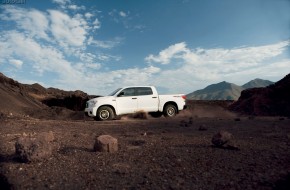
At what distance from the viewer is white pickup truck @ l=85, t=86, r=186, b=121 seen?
49.7ft

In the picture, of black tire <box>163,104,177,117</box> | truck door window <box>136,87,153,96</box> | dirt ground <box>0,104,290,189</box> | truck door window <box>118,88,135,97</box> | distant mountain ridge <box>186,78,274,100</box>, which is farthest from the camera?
distant mountain ridge <box>186,78,274,100</box>

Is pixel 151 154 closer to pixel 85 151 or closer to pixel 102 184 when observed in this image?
pixel 85 151

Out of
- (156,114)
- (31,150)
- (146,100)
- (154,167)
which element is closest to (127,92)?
(146,100)

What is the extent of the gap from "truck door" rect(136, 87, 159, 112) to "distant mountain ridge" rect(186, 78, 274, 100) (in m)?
89.4

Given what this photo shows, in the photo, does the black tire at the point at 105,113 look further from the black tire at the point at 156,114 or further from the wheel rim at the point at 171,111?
the wheel rim at the point at 171,111

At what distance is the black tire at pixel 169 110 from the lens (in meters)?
16.4

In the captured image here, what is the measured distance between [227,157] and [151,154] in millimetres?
1414

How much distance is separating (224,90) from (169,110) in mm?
102228

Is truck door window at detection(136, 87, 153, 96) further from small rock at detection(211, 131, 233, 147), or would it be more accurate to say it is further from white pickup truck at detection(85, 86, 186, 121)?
small rock at detection(211, 131, 233, 147)

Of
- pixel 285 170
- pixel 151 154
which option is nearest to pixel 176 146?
pixel 151 154

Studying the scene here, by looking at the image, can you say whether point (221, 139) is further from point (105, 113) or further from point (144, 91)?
point (144, 91)

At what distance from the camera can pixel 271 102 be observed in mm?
25781

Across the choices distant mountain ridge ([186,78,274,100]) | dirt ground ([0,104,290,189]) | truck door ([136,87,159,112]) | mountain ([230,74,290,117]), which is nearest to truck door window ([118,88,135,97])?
truck door ([136,87,159,112])

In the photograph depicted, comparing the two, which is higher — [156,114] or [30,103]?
[30,103]
